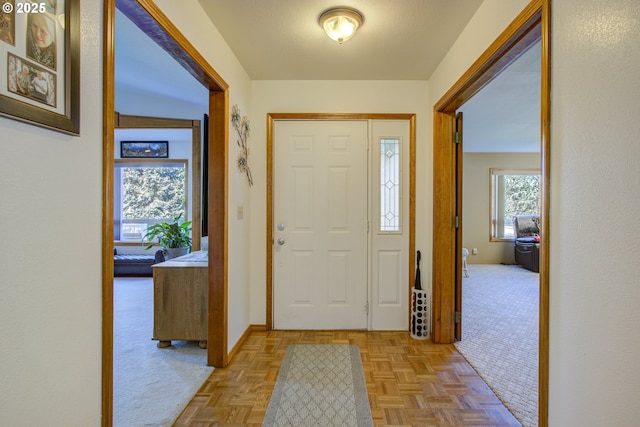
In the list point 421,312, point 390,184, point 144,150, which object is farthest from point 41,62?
point 144,150

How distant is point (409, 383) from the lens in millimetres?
2029

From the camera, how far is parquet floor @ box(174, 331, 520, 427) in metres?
1.69

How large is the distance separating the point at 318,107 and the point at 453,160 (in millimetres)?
1353

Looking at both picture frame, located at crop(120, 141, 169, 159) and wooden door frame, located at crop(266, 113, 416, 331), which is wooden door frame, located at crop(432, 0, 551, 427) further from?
picture frame, located at crop(120, 141, 169, 159)

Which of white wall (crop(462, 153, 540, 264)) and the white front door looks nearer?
the white front door

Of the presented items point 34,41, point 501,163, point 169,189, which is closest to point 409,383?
point 34,41

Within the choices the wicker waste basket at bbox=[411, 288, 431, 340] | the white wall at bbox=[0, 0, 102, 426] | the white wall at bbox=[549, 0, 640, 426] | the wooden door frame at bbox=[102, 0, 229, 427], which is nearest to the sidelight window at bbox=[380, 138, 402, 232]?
the wicker waste basket at bbox=[411, 288, 431, 340]

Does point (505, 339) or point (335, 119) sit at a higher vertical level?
point (335, 119)

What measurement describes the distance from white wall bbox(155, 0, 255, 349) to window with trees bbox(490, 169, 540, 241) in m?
5.78

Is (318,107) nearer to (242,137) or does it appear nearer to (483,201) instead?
(242,137)

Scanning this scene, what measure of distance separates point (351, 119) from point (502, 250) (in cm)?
544

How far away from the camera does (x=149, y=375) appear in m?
2.12

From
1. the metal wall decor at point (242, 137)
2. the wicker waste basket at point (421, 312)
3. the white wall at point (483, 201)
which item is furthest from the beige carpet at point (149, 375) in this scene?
the white wall at point (483, 201)

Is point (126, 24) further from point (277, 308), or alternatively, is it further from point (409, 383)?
point (409, 383)
